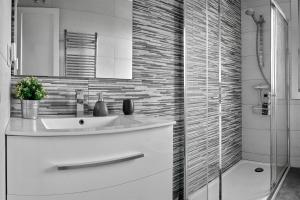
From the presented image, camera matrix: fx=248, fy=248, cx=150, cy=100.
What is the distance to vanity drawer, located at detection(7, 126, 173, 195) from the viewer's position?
977 millimetres

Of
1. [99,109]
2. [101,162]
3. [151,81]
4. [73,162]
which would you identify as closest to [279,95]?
[151,81]

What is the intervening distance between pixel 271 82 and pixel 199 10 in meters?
0.96

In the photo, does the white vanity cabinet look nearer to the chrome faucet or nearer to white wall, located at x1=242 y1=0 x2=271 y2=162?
the chrome faucet

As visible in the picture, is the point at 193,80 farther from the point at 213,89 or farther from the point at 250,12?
the point at 250,12

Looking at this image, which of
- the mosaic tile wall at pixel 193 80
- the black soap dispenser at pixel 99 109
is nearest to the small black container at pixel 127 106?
the mosaic tile wall at pixel 193 80

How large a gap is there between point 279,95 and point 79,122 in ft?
7.25

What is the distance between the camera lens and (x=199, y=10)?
2.21 meters

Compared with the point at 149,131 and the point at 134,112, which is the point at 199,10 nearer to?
the point at 134,112

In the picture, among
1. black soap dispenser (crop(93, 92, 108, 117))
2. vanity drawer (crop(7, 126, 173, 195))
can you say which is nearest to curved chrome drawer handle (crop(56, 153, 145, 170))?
vanity drawer (crop(7, 126, 173, 195))

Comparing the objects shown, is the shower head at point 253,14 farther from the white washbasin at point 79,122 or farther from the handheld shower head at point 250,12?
the white washbasin at point 79,122

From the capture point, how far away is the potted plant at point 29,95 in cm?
142

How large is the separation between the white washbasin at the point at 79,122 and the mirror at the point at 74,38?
330 mm

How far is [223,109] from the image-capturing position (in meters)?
2.03

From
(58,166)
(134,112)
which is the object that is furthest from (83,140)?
(134,112)
